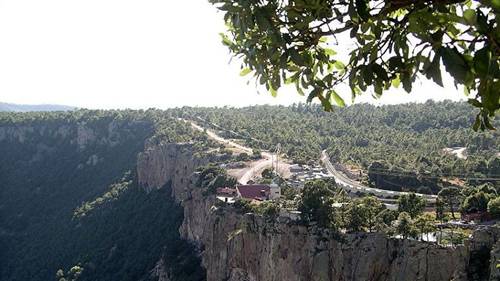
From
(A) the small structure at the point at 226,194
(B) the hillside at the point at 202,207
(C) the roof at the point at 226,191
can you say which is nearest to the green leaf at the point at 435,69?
(B) the hillside at the point at 202,207

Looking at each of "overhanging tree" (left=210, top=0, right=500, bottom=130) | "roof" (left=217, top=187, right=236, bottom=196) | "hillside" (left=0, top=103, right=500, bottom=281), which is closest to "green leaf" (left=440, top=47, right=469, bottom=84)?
"overhanging tree" (left=210, top=0, right=500, bottom=130)

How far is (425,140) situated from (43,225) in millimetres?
63447

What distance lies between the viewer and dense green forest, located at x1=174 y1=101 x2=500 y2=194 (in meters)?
51.9

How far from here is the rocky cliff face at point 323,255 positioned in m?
25.3

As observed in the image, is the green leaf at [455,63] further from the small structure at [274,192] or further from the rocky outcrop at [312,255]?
the small structure at [274,192]

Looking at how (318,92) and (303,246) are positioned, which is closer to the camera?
(318,92)

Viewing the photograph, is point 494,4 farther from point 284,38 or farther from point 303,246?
point 303,246

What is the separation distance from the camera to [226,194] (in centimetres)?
4941

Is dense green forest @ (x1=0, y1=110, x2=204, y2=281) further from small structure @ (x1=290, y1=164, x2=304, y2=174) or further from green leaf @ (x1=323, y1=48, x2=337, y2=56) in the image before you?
green leaf @ (x1=323, y1=48, x2=337, y2=56)

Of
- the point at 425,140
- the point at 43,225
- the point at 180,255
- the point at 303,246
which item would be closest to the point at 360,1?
the point at 303,246

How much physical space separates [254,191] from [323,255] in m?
16.6

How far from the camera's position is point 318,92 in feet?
17.4

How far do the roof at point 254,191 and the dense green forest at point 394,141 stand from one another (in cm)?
1107

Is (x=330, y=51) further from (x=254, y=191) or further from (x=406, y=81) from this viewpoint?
(x=254, y=191)
